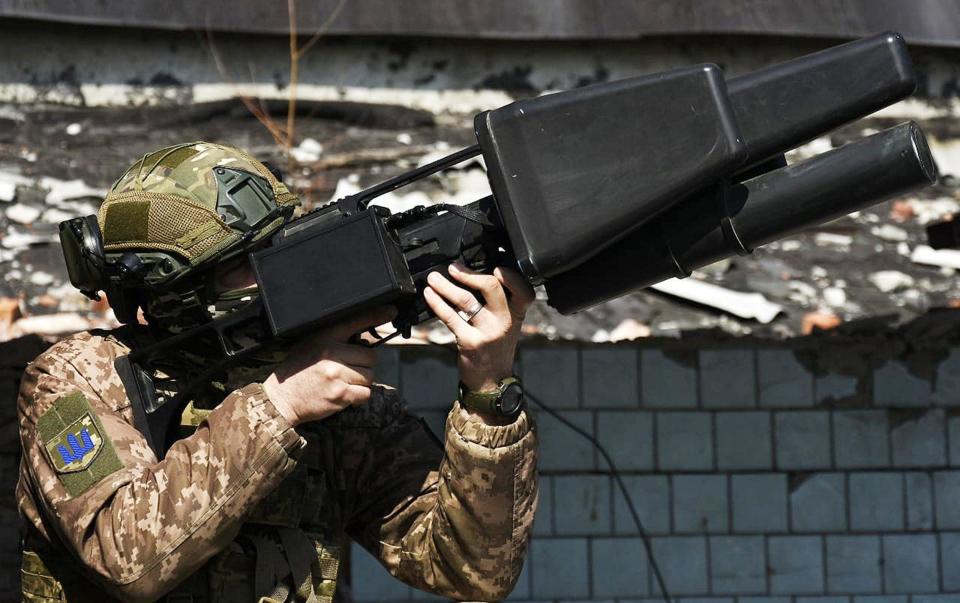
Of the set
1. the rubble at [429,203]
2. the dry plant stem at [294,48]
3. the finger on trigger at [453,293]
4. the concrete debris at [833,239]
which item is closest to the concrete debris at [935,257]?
the rubble at [429,203]

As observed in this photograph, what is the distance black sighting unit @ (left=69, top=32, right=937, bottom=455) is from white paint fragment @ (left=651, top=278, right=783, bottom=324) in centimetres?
196

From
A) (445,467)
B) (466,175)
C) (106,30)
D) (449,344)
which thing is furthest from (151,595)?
(106,30)

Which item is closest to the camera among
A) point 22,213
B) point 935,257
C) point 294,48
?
point 22,213

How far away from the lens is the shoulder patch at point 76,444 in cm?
236

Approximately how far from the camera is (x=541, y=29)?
5090 mm

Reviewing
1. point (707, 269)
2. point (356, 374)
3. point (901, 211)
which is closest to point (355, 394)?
point (356, 374)

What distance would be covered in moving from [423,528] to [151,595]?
0.62 meters

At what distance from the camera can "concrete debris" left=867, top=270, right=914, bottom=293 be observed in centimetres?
452

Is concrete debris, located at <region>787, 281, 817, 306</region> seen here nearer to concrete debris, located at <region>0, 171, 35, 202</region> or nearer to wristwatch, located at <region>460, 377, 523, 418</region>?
wristwatch, located at <region>460, 377, 523, 418</region>

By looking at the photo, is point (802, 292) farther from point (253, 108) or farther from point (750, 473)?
point (253, 108)

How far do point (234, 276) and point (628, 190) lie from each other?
0.84 m

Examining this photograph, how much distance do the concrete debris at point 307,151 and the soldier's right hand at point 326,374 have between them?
2451 millimetres

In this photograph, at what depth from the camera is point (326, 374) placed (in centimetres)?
237

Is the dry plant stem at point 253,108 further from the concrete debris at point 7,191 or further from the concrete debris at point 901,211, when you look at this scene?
the concrete debris at point 901,211
